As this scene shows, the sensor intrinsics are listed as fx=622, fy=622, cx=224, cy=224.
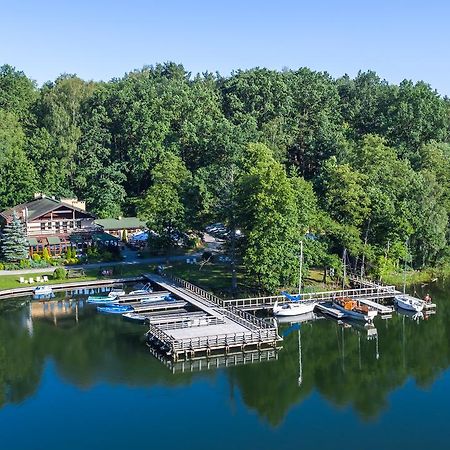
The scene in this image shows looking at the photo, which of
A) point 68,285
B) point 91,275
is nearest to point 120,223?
point 91,275

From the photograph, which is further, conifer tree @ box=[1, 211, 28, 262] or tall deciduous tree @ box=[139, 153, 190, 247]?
conifer tree @ box=[1, 211, 28, 262]

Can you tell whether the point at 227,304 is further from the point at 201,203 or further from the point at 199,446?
the point at 199,446

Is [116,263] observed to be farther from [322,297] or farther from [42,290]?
[322,297]

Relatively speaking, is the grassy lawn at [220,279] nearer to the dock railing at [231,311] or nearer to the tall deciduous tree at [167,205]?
the dock railing at [231,311]

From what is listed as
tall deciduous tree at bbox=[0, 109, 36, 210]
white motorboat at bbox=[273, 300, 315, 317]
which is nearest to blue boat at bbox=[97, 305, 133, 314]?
white motorboat at bbox=[273, 300, 315, 317]

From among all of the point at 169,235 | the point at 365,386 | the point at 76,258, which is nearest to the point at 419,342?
the point at 365,386

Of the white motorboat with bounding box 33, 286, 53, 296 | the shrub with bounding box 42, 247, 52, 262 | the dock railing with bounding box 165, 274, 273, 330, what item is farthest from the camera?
the shrub with bounding box 42, 247, 52, 262

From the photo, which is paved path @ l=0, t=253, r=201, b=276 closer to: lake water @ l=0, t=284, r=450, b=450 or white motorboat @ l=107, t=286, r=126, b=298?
white motorboat @ l=107, t=286, r=126, b=298
